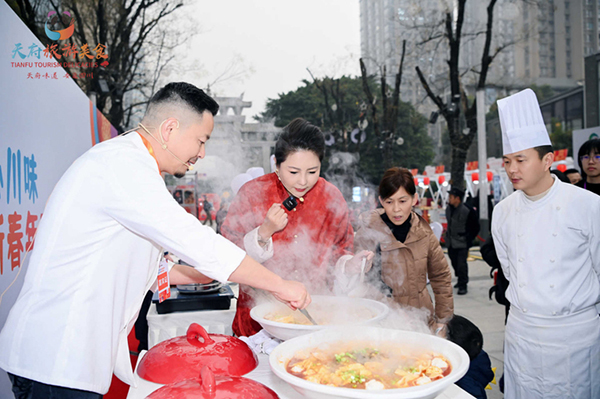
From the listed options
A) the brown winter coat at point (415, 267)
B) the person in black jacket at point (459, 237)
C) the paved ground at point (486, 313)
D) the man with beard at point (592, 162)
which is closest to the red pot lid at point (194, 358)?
the brown winter coat at point (415, 267)

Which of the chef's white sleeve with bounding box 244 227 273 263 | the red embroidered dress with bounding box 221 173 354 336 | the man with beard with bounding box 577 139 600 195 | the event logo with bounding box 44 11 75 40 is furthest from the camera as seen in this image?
the event logo with bounding box 44 11 75 40

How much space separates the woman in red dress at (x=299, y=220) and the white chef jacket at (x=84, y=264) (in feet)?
2.59

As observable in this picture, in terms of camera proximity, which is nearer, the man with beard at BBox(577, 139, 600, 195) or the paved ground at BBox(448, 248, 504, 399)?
the man with beard at BBox(577, 139, 600, 195)

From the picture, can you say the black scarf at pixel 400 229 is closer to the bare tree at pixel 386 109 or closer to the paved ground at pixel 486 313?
the paved ground at pixel 486 313

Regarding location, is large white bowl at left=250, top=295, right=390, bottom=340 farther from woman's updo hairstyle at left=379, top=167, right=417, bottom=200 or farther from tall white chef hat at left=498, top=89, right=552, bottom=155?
tall white chef hat at left=498, top=89, right=552, bottom=155

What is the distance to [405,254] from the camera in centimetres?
264

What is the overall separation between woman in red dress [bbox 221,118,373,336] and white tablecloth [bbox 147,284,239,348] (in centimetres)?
45

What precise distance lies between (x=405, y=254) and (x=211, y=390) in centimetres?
188

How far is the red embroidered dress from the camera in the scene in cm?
225

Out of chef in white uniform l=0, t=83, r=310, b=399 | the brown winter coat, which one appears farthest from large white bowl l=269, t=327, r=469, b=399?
the brown winter coat

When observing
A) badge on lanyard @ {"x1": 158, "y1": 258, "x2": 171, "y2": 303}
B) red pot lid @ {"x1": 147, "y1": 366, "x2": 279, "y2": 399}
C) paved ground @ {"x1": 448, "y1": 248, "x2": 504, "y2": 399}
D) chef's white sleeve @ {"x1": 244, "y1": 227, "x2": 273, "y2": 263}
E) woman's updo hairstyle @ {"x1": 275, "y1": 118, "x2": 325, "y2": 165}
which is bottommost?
paved ground @ {"x1": 448, "y1": 248, "x2": 504, "y2": 399}

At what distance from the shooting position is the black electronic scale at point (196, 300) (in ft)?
8.86

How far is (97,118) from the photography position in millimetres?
5703

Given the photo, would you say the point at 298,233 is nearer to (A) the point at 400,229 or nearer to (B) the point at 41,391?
(A) the point at 400,229
